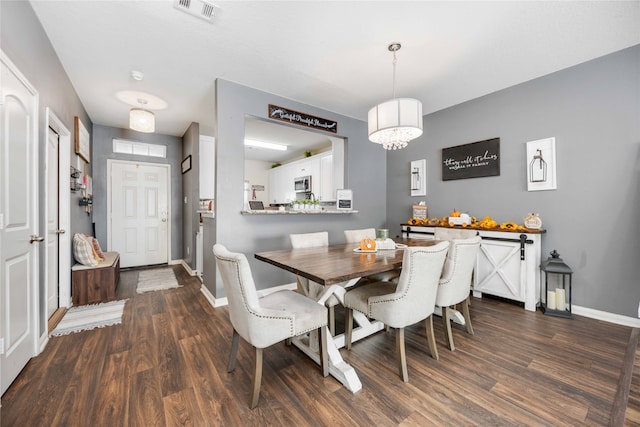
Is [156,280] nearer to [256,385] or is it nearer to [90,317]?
[90,317]

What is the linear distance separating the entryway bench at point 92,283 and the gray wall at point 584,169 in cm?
487

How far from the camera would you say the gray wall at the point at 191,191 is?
4.34 metres

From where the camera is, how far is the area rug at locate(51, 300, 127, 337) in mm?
2463

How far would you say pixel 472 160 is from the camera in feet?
12.1

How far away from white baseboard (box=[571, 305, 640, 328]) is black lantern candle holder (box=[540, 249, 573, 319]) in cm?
11

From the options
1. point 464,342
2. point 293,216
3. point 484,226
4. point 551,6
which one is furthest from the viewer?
point 293,216

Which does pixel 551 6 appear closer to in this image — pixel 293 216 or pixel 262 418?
pixel 293 216

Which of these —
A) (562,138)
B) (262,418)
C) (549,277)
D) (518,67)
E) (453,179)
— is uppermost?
(518,67)

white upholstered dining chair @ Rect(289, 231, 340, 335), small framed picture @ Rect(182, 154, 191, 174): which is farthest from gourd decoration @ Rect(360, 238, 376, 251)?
small framed picture @ Rect(182, 154, 191, 174)

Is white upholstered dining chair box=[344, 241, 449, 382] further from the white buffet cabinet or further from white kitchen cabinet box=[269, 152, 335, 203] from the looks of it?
white kitchen cabinet box=[269, 152, 335, 203]

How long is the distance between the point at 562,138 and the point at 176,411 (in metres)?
4.25

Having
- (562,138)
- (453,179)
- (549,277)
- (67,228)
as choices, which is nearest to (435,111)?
(453,179)

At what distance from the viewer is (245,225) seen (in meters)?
3.27

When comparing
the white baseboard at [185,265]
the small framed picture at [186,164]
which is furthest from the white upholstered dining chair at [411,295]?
the small framed picture at [186,164]
